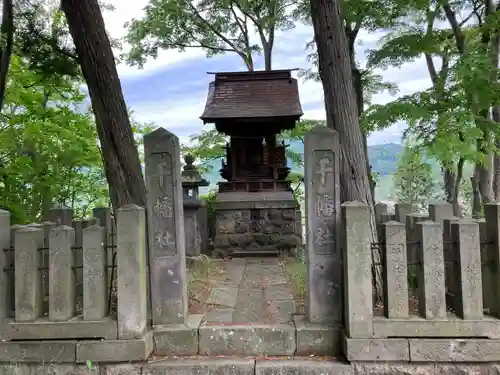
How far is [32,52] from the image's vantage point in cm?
616

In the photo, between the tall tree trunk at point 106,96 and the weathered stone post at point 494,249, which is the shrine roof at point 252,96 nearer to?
the tall tree trunk at point 106,96

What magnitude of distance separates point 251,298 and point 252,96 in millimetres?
6549

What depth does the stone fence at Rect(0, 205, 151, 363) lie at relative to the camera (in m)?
3.77

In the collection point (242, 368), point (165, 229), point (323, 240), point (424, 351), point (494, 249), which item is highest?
point (165, 229)

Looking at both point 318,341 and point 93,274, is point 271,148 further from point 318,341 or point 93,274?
point 93,274

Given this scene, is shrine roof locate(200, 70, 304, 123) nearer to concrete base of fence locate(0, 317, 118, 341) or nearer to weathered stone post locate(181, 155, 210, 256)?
weathered stone post locate(181, 155, 210, 256)

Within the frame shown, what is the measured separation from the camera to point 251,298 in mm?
5211

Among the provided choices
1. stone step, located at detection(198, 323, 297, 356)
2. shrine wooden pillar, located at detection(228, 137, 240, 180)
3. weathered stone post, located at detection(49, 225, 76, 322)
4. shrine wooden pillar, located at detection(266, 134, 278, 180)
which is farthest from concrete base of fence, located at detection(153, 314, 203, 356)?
shrine wooden pillar, located at detection(266, 134, 278, 180)

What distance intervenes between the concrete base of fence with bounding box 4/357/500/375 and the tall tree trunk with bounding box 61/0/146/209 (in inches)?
73.5

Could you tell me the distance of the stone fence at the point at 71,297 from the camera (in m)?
3.77

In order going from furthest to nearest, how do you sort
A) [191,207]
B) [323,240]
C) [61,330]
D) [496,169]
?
1. [496,169]
2. [191,207]
3. [323,240]
4. [61,330]

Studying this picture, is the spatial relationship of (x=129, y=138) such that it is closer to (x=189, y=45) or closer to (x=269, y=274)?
(x=269, y=274)

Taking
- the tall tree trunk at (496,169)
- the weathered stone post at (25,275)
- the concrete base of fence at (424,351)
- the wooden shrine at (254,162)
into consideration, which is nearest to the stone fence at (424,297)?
the concrete base of fence at (424,351)

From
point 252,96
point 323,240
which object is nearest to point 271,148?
point 252,96
